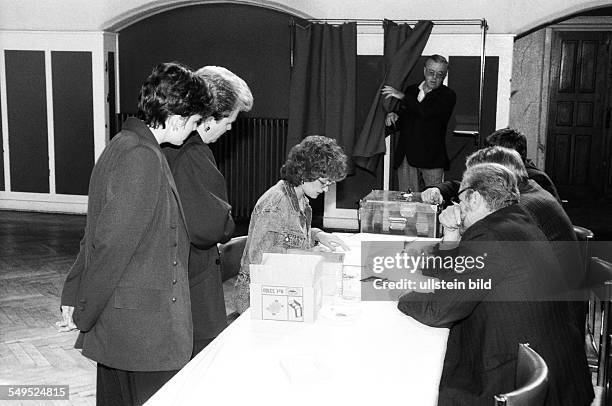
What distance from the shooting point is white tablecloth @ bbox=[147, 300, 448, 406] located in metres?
2.10

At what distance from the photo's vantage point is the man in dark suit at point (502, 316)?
262 centimetres

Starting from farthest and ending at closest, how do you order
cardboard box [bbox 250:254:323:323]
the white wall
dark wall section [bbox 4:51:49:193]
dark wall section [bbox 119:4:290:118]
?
dark wall section [bbox 4:51:49:193], dark wall section [bbox 119:4:290:118], the white wall, cardboard box [bbox 250:254:323:323]

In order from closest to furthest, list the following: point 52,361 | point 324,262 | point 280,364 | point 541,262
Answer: point 280,364 < point 541,262 < point 324,262 < point 52,361

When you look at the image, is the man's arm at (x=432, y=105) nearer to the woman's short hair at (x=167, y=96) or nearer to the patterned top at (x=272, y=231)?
the patterned top at (x=272, y=231)

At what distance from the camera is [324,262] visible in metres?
3.07

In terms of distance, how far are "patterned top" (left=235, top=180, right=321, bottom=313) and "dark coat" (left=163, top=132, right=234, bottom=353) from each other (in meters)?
0.26

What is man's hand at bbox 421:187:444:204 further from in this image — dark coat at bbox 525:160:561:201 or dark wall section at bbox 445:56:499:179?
dark wall section at bbox 445:56:499:179

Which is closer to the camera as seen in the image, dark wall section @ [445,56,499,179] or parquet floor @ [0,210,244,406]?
parquet floor @ [0,210,244,406]

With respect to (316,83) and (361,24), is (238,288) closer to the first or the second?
(316,83)

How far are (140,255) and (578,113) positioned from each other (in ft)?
29.4

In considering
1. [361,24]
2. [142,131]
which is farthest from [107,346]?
[361,24]

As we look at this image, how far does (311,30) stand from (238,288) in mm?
4189

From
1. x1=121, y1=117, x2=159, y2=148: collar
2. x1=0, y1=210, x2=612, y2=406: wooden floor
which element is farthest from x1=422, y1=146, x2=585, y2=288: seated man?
x1=121, y1=117, x2=159, y2=148: collar

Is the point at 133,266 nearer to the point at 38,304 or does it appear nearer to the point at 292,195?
the point at 292,195
